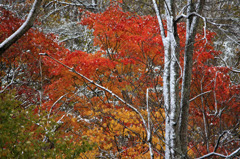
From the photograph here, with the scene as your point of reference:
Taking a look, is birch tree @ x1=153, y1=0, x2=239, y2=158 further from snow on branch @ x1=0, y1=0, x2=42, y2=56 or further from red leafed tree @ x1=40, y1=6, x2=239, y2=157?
red leafed tree @ x1=40, y1=6, x2=239, y2=157

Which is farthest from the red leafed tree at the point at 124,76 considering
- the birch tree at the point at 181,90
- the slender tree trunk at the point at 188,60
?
the slender tree trunk at the point at 188,60

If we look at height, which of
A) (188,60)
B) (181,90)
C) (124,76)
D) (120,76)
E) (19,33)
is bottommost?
(124,76)

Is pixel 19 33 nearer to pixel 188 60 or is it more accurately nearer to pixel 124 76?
pixel 188 60

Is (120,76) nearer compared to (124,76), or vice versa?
(120,76)

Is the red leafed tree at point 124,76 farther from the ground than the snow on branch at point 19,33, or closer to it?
closer to it

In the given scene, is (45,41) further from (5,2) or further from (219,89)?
(219,89)

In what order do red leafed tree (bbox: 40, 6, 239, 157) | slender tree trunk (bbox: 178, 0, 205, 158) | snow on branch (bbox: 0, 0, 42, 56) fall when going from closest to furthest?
slender tree trunk (bbox: 178, 0, 205, 158)
snow on branch (bbox: 0, 0, 42, 56)
red leafed tree (bbox: 40, 6, 239, 157)

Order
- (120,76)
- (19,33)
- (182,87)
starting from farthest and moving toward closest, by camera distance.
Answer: (120,76), (19,33), (182,87)

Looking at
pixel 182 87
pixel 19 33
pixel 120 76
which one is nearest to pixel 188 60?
pixel 182 87

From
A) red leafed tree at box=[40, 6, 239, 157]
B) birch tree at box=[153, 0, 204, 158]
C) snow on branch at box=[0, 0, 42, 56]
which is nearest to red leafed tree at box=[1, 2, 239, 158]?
red leafed tree at box=[40, 6, 239, 157]

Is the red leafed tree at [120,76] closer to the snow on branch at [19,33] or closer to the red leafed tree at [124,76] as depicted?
the red leafed tree at [124,76]

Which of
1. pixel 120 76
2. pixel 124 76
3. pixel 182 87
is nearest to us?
pixel 182 87

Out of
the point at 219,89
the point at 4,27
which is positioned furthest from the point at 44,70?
the point at 219,89

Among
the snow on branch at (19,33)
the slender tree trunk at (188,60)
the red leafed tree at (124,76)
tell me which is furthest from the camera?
the red leafed tree at (124,76)
